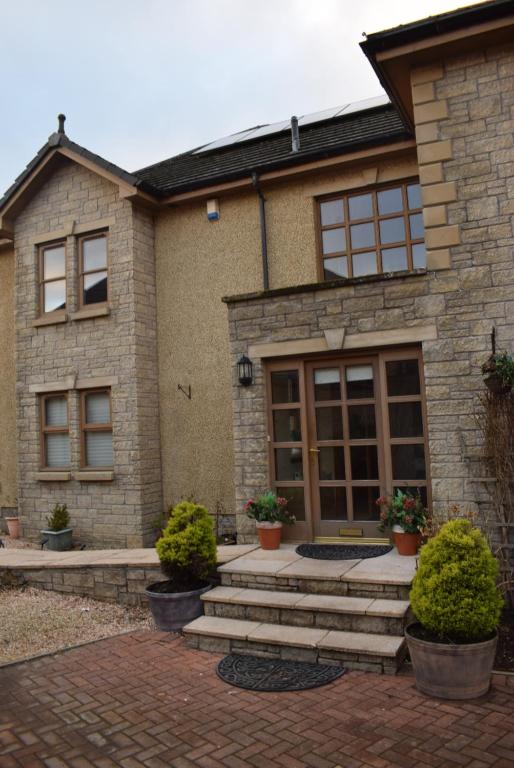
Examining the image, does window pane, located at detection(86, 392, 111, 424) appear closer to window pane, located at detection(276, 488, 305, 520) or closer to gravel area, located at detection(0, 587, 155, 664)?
gravel area, located at detection(0, 587, 155, 664)

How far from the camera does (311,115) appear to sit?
12.6 m

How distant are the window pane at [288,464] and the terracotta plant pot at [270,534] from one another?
27.5 inches

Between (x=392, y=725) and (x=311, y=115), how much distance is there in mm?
11705

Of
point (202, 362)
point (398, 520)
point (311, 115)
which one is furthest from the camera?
point (311, 115)

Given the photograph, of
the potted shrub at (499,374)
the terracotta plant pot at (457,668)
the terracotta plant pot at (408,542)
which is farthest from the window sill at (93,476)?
the terracotta plant pot at (457,668)

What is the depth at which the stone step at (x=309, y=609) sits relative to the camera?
5391 mm

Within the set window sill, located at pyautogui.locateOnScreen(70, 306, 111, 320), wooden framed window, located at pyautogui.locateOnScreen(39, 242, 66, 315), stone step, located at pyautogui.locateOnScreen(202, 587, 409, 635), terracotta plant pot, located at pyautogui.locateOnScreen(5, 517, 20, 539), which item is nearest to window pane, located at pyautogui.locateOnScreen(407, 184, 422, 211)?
window sill, located at pyautogui.locateOnScreen(70, 306, 111, 320)

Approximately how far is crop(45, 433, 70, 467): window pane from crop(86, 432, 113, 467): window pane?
1.69 feet

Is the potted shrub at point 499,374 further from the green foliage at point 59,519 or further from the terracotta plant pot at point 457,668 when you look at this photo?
the green foliage at point 59,519

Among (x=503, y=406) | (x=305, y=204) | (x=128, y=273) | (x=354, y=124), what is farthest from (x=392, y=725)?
(x=354, y=124)

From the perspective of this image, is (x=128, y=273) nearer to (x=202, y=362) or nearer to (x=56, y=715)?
(x=202, y=362)

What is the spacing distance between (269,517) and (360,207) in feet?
16.3

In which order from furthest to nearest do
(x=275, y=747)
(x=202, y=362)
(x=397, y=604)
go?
(x=202, y=362) < (x=397, y=604) < (x=275, y=747)

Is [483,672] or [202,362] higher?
[202,362]
